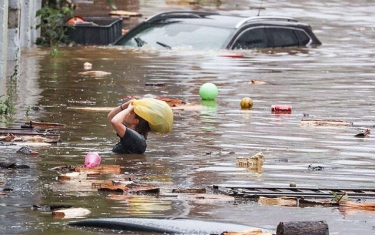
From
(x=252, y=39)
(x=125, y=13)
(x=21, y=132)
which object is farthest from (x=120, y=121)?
(x=125, y=13)

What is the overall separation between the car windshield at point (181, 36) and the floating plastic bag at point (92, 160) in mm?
13099

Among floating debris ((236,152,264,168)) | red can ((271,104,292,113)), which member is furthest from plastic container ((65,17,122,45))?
floating debris ((236,152,264,168))

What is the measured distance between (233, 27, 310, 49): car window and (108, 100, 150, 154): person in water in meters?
12.3

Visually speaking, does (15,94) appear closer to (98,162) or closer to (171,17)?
(98,162)

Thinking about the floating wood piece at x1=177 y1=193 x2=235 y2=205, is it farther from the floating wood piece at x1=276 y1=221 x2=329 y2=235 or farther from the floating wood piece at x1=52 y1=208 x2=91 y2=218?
the floating wood piece at x1=276 y1=221 x2=329 y2=235

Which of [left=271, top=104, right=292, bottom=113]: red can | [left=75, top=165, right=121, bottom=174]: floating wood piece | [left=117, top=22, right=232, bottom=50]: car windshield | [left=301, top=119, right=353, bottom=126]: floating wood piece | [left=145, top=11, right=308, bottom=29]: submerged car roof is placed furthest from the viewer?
[left=145, top=11, right=308, bottom=29]: submerged car roof

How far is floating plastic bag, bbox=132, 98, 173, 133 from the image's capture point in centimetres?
1111

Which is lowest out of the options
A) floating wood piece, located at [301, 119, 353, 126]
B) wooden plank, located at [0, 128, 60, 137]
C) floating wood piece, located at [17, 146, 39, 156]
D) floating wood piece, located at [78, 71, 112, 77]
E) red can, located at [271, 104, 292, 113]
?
floating wood piece, located at [78, 71, 112, 77]

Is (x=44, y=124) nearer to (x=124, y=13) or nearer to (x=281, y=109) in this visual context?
(x=281, y=109)

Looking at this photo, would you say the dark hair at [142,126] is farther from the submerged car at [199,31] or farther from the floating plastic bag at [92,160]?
the submerged car at [199,31]

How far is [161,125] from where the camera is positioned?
36.6 feet

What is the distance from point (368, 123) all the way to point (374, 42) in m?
14.7

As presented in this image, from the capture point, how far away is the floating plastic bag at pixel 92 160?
10118 millimetres

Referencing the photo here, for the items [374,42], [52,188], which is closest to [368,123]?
[52,188]
